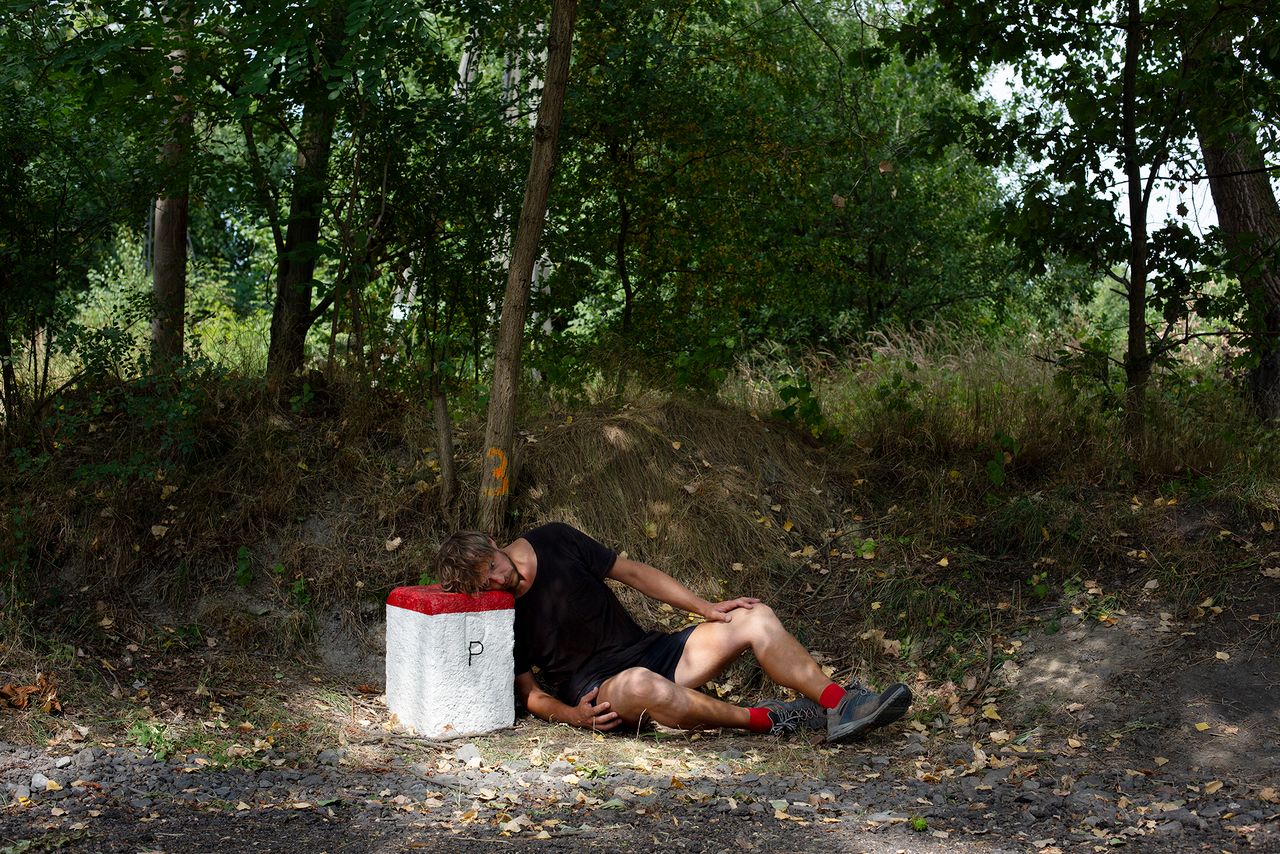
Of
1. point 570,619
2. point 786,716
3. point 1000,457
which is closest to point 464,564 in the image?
point 570,619

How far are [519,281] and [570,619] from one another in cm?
190

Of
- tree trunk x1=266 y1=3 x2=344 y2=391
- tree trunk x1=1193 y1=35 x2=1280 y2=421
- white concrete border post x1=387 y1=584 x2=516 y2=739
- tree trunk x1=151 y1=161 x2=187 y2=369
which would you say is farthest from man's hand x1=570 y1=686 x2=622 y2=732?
tree trunk x1=1193 y1=35 x2=1280 y2=421

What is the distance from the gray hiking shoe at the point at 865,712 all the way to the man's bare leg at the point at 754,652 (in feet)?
0.47

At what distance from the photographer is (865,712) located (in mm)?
4738

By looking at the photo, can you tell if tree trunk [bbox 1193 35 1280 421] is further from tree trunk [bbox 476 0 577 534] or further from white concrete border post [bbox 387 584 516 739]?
white concrete border post [bbox 387 584 516 739]

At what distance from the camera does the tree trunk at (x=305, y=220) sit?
6.47 m

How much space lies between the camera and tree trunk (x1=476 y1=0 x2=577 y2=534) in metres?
5.87

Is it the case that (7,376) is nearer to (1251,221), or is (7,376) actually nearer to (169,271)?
(169,271)

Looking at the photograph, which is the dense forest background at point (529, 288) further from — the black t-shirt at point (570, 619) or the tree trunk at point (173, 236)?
the black t-shirt at point (570, 619)

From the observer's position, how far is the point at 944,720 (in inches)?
205

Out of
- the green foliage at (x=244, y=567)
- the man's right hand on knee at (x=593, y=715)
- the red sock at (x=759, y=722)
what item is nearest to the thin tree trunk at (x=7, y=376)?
the green foliage at (x=244, y=567)

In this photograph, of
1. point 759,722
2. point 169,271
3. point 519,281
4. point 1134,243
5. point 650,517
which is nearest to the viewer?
point 759,722

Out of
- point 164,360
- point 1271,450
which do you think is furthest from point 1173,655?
point 164,360

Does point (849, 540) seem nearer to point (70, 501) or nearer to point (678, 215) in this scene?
point (678, 215)
